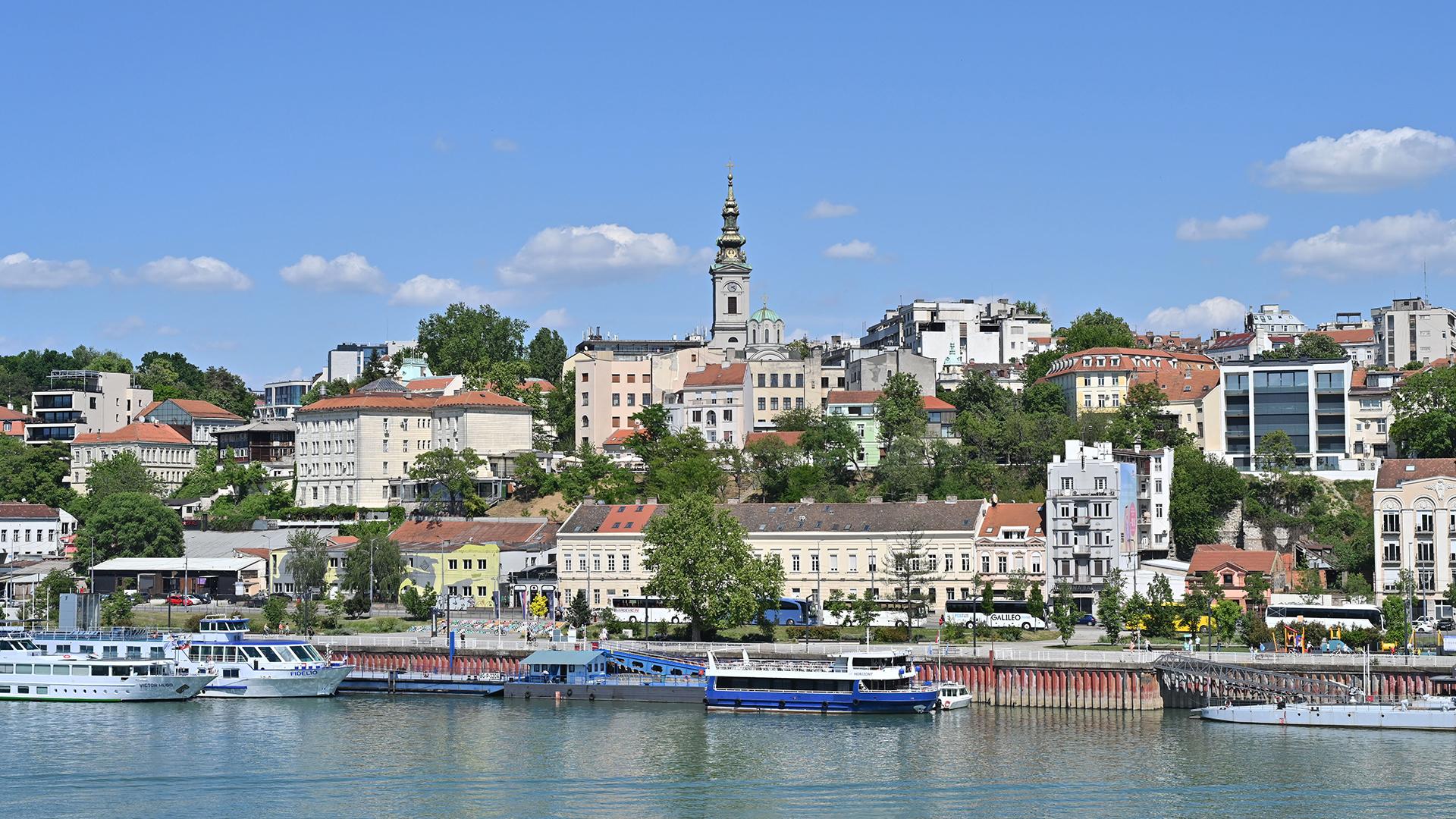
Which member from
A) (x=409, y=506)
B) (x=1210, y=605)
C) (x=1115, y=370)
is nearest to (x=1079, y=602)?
(x=1210, y=605)

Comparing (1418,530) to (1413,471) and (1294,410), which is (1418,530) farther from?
(1294,410)

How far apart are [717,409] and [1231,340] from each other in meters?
55.8

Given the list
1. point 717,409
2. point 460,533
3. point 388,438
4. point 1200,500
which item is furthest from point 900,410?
point 388,438

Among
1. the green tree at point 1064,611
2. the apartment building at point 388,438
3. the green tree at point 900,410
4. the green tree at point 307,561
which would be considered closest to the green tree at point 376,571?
A: the green tree at point 307,561

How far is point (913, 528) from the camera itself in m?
90.2

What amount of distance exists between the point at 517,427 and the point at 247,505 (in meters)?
17.9

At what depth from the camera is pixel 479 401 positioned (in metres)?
126

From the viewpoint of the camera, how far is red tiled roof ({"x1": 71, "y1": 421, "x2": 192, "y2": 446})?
13675 centimetres

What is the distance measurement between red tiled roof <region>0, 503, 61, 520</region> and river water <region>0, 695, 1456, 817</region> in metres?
54.5

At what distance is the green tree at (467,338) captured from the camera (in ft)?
505

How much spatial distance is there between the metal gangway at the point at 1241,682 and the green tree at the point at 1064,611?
287 inches

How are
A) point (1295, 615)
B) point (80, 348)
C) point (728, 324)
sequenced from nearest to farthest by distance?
1. point (1295, 615)
2. point (728, 324)
3. point (80, 348)

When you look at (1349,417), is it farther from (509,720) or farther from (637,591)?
(509,720)

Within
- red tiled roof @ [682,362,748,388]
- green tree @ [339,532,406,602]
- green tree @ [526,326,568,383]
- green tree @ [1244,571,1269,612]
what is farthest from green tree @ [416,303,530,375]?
green tree @ [1244,571,1269,612]
